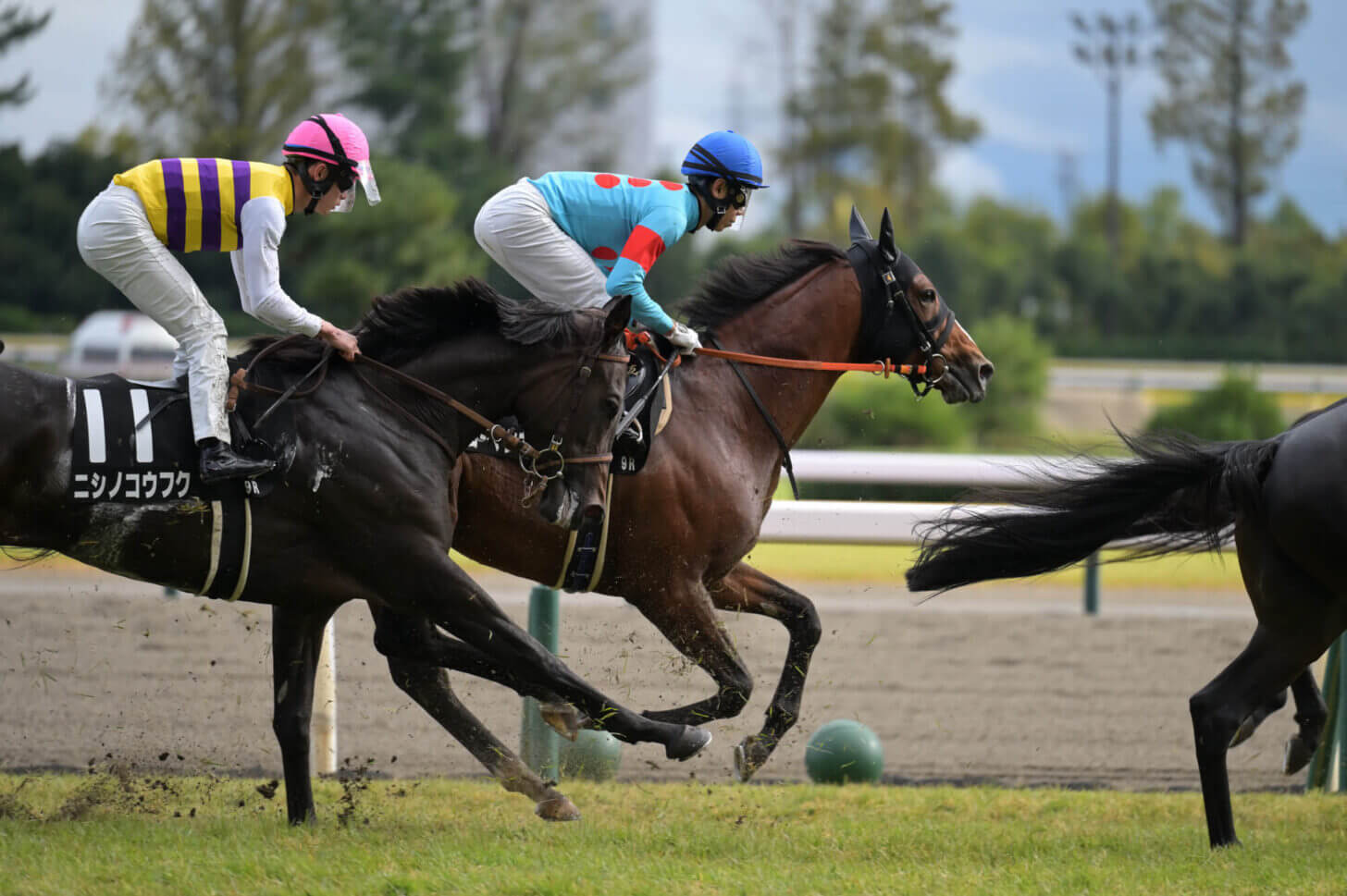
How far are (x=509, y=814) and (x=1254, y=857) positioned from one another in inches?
93.7

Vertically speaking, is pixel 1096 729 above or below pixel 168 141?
below

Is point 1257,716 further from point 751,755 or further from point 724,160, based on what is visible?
point 724,160

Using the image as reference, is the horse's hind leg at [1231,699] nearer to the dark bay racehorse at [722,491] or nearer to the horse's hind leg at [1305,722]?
the horse's hind leg at [1305,722]

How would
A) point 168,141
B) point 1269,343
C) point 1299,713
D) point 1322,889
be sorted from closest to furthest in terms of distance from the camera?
point 1322,889 → point 1299,713 → point 168,141 → point 1269,343

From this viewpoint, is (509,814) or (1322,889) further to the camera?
(509,814)

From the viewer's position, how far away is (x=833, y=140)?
132 ft

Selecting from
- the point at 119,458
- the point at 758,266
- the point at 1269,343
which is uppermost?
the point at 758,266

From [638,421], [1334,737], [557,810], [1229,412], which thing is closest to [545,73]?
[1229,412]

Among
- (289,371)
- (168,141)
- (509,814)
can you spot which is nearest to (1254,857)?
(509,814)

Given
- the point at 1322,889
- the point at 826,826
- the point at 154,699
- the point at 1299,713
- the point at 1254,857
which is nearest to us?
the point at 1322,889

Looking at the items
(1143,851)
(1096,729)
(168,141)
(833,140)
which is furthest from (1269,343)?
(1143,851)

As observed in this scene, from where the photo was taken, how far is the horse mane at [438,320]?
180 inches

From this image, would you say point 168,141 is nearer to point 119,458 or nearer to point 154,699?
point 154,699

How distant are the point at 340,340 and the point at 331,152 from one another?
582 mm
